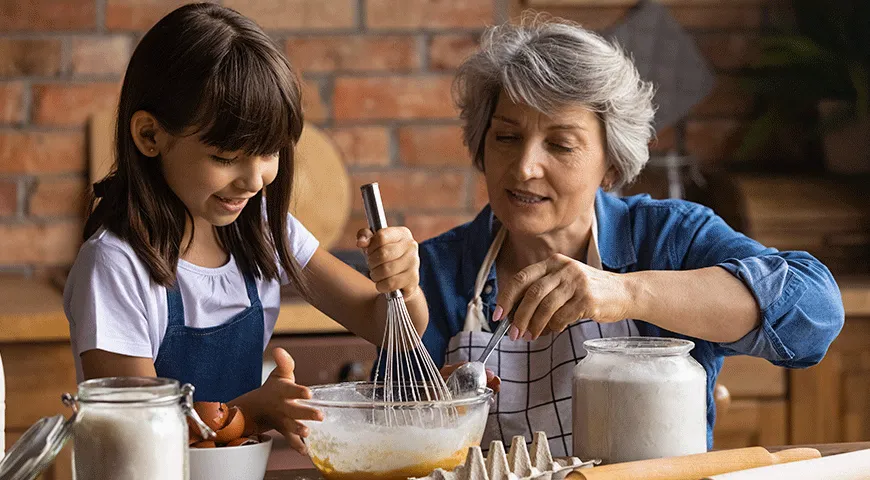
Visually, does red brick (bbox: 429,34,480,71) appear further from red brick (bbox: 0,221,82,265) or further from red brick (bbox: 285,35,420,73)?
red brick (bbox: 0,221,82,265)

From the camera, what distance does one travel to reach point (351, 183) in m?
2.55

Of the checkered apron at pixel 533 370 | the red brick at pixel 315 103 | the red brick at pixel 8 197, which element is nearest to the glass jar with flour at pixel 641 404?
the checkered apron at pixel 533 370

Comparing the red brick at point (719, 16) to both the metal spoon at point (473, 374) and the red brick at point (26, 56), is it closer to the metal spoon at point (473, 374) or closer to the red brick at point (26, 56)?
the red brick at point (26, 56)

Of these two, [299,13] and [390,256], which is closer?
[390,256]

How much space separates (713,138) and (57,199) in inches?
62.2

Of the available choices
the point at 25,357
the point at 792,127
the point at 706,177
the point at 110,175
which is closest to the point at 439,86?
the point at 706,177

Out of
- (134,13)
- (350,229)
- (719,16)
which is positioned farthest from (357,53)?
(719,16)

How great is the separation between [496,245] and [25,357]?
1.03 meters

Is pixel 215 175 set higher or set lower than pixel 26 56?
lower

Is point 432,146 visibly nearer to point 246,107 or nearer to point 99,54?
point 99,54

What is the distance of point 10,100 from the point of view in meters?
2.46

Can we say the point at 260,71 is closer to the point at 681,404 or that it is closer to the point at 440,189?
the point at 681,404

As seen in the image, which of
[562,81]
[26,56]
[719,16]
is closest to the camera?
[562,81]

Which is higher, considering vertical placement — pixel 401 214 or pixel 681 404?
pixel 401 214
